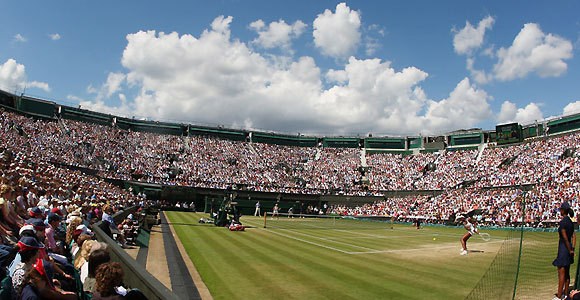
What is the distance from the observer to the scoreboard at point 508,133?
192 ft

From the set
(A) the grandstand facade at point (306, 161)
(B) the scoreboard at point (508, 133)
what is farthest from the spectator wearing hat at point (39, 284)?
(B) the scoreboard at point (508, 133)

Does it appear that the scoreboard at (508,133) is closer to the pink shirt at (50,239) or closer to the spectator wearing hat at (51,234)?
the spectator wearing hat at (51,234)

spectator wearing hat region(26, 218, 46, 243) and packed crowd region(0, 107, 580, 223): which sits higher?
packed crowd region(0, 107, 580, 223)

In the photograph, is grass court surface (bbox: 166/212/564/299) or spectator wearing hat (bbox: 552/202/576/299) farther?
grass court surface (bbox: 166/212/564/299)

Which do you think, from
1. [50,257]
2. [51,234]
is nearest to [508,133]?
[51,234]

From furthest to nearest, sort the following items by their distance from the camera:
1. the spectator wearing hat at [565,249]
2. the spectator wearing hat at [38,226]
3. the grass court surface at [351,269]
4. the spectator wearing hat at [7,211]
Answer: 1. the grass court surface at [351,269]
2. the spectator wearing hat at [7,211]
3. the spectator wearing hat at [565,249]
4. the spectator wearing hat at [38,226]

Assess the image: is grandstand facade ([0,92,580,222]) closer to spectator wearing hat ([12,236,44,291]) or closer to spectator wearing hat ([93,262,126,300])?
spectator wearing hat ([12,236,44,291])

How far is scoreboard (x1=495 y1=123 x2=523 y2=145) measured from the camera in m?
58.4

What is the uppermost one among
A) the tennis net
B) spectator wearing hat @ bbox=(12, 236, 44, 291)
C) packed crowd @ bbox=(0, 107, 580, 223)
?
packed crowd @ bbox=(0, 107, 580, 223)

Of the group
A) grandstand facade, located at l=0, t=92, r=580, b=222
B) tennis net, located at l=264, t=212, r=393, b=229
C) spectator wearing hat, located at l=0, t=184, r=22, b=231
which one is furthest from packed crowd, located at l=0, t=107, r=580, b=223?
spectator wearing hat, located at l=0, t=184, r=22, b=231

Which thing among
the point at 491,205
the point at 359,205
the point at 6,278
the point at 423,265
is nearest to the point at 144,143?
the point at 359,205

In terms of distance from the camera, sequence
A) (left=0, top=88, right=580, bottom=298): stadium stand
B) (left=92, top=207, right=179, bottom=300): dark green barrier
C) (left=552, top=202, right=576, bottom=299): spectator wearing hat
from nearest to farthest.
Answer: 1. (left=92, top=207, right=179, bottom=300): dark green barrier
2. (left=552, top=202, right=576, bottom=299): spectator wearing hat
3. (left=0, top=88, right=580, bottom=298): stadium stand

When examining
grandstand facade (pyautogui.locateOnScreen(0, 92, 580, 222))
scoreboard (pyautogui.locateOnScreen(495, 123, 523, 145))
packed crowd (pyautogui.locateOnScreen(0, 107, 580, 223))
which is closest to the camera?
packed crowd (pyautogui.locateOnScreen(0, 107, 580, 223))

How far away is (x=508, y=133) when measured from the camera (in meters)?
59.7
